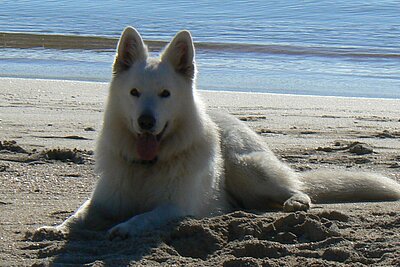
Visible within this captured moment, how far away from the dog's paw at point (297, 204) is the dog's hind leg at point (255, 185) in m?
0.09

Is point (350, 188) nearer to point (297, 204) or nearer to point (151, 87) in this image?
point (297, 204)

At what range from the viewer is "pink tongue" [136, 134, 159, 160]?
5.07 meters

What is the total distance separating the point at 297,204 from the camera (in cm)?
553

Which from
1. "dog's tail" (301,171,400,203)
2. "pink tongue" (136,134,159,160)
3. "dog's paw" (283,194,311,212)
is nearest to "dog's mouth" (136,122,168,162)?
"pink tongue" (136,134,159,160)

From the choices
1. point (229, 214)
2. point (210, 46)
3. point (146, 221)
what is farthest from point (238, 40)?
point (146, 221)

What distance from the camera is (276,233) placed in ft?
15.7

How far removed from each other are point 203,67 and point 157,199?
10216 millimetres

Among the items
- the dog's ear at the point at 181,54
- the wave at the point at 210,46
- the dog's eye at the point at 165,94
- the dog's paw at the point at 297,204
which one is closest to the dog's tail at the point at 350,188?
the dog's paw at the point at 297,204

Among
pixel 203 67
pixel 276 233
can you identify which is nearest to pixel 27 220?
pixel 276 233

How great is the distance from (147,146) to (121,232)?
2.20 ft

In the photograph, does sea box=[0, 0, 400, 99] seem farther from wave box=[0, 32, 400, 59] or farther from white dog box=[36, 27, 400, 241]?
white dog box=[36, 27, 400, 241]

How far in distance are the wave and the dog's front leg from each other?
42.4ft

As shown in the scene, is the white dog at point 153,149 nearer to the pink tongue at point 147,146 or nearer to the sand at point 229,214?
the pink tongue at point 147,146

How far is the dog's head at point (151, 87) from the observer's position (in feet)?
16.3
